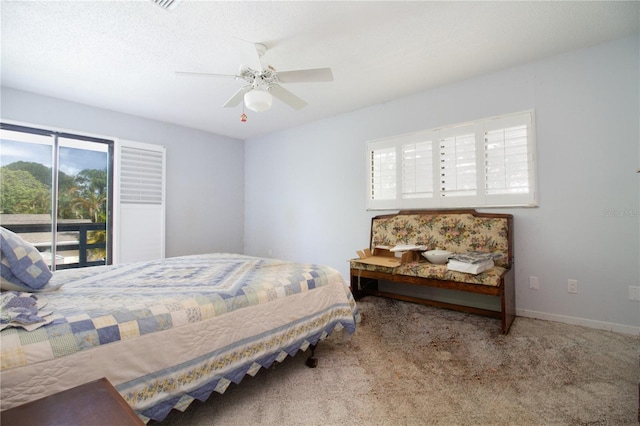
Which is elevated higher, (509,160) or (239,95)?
(239,95)

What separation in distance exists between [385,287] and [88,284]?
2.91m

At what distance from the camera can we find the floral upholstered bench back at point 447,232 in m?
2.83

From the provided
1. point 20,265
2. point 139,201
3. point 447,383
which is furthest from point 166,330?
point 139,201

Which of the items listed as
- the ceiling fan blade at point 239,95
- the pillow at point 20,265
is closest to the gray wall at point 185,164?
the ceiling fan blade at point 239,95

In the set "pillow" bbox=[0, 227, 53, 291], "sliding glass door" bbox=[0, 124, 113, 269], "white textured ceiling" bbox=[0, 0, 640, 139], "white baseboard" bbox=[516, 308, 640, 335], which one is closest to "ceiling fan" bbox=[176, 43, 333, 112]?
"white textured ceiling" bbox=[0, 0, 640, 139]

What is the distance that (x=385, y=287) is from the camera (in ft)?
11.9

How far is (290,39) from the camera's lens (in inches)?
95.7

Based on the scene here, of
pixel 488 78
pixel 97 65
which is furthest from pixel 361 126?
pixel 97 65

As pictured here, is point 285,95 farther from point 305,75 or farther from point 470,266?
point 470,266

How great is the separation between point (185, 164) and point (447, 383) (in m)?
4.48

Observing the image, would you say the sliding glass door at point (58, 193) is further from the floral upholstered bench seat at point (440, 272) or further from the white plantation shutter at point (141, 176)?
the floral upholstered bench seat at point (440, 272)

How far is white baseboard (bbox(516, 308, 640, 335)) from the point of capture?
2.37 m

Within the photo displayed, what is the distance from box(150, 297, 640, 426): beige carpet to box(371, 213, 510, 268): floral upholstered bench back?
0.80 m

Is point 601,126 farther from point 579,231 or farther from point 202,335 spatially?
point 202,335
